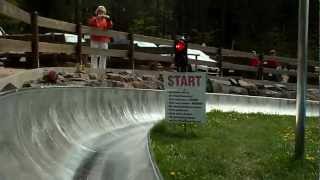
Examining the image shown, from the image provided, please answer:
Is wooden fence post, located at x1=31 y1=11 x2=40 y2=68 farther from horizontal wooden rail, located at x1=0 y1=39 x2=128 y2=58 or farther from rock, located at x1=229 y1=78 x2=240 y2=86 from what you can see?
rock, located at x1=229 y1=78 x2=240 y2=86

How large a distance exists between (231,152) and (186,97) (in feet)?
8.35

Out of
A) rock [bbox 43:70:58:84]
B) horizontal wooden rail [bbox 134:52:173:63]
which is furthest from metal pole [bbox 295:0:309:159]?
horizontal wooden rail [bbox 134:52:173:63]

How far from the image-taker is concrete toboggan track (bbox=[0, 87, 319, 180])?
23.4 feet

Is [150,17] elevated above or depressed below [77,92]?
above

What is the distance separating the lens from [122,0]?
73.1 meters

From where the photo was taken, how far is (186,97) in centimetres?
1265

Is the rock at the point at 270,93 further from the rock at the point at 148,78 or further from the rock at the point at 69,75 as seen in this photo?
the rock at the point at 69,75

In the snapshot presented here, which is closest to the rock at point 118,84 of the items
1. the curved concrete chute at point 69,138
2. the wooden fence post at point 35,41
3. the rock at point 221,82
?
the curved concrete chute at point 69,138

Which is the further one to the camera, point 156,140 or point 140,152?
point 156,140

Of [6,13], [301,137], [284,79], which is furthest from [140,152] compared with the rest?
[284,79]

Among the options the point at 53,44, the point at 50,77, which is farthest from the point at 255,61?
the point at 50,77

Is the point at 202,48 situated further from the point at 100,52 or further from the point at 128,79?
the point at 100,52

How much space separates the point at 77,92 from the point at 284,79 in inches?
984

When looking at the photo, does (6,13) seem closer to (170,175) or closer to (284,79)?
(170,175)
